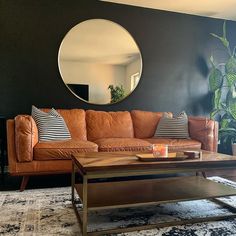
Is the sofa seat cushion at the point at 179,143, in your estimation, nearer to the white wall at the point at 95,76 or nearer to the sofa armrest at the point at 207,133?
the sofa armrest at the point at 207,133

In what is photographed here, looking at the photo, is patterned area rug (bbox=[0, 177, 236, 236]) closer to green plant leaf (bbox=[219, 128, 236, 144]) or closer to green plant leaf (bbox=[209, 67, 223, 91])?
green plant leaf (bbox=[219, 128, 236, 144])

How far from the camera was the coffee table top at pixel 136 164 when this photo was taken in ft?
5.39

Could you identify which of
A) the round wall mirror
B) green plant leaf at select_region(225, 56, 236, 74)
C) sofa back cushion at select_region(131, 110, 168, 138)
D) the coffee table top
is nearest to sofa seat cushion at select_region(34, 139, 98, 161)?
the coffee table top

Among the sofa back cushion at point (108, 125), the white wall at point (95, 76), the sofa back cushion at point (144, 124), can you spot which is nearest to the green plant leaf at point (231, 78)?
the sofa back cushion at point (144, 124)

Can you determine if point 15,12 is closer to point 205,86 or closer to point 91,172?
point 91,172

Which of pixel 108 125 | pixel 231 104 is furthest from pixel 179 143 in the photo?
pixel 231 104

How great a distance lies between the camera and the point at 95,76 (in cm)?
386

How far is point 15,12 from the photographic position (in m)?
3.43

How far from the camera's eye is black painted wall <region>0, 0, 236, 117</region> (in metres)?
3.45

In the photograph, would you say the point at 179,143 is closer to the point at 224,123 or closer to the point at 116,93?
the point at 116,93

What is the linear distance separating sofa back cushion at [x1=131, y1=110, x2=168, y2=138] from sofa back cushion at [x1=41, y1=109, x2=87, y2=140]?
28.8 inches

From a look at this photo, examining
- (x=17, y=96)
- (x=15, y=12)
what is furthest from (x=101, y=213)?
(x=15, y=12)

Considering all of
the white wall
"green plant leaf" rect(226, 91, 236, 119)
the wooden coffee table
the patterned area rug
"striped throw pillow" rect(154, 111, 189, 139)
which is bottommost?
the patterned area rug

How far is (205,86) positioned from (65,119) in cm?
249
